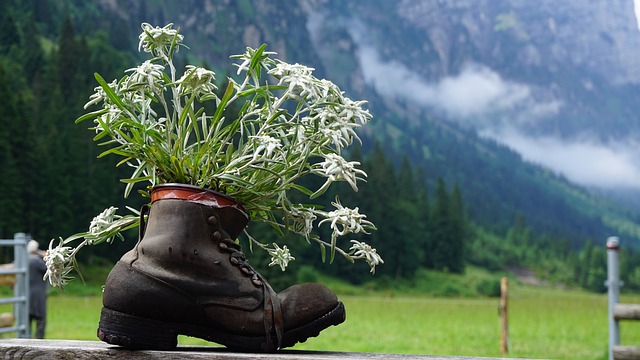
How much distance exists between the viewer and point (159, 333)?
1.80 m

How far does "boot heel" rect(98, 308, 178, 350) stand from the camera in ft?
5.86

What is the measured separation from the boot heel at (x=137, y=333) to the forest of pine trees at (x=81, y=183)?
52.7 m

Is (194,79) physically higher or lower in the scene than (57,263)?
higher

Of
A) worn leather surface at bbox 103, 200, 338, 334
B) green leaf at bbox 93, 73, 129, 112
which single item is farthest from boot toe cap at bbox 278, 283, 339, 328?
green leaf at bbox 93, 73, 129, 112

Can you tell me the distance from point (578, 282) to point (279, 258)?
5907 inches

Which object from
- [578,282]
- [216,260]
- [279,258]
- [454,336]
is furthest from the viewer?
[578,282]

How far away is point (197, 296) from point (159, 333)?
12cm

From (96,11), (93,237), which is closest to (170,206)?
(93,237)

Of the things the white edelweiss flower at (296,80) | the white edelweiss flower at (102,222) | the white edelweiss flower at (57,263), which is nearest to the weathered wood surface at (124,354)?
the white edelweiss flower at (57,263)

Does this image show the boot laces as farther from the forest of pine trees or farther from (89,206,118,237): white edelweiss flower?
the forest of pine trees

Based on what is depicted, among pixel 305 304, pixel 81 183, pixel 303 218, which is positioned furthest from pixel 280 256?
pixel 81 183

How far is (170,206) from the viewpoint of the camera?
1846mm

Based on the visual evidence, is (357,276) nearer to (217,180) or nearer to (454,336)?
(454,336)

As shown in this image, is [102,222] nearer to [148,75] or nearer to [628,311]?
[148,75]
